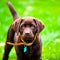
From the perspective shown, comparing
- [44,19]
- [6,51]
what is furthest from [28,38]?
[44,19]

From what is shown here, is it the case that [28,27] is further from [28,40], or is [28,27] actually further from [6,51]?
[6,51]

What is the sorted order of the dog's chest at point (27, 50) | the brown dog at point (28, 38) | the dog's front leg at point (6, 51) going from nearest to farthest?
the brown dog at point (28, 38)
the dog's chest at point (27, 50)
the dog's front leg at point (6, 51)

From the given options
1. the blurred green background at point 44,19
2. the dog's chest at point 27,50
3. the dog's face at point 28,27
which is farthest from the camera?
the blurred green background at point 44,19

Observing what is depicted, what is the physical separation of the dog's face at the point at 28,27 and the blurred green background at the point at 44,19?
181 cm

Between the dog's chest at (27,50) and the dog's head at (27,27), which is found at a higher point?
the dog's head at (27,27)

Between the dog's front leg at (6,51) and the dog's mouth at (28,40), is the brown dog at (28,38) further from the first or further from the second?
the dog's front leg at (6,51)

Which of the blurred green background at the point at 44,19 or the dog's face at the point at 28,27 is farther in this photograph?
the blurred green background at the point at 44,19

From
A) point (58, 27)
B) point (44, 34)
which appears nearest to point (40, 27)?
point (44, 34)

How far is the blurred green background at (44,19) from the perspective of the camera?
1056 centimetres

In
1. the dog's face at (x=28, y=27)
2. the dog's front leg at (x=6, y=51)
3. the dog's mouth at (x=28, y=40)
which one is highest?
the dog's face at (x=28, y=27)

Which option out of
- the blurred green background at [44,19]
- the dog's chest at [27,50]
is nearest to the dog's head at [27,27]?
the dog's chest at [27,50]

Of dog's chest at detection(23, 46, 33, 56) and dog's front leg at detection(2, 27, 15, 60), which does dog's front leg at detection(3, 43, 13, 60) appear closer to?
dog's front leg at detection(2, 27, 15, 60)

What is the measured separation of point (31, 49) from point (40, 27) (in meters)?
0.49

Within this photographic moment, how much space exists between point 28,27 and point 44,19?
6.01 m
